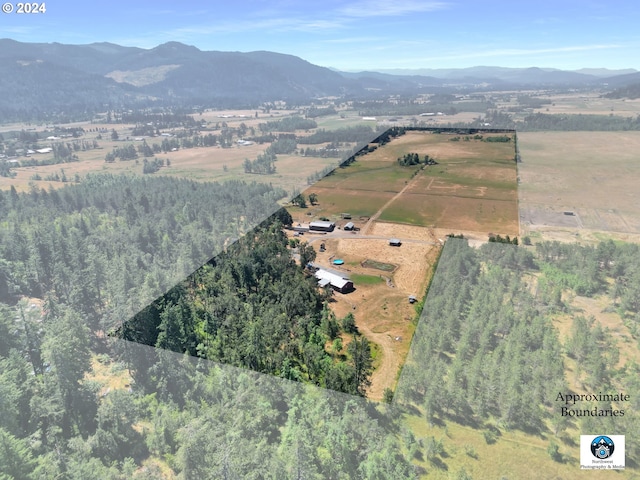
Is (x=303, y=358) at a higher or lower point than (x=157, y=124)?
lower

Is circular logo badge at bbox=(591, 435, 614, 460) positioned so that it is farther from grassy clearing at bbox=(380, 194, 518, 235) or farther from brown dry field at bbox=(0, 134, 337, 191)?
brown dry field at bbox=(0, 134, 337, 191)

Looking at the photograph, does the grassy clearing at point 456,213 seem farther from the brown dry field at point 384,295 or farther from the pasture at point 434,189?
the brown dry field at point 384,295

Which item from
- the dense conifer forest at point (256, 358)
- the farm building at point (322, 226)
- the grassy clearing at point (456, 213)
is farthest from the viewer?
the farm building at point (322, 226)

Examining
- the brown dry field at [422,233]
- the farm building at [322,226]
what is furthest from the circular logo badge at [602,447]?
the farm building at [322,226]

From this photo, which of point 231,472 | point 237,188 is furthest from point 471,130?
point 231,472

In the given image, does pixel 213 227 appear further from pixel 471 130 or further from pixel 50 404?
pixel 471 130

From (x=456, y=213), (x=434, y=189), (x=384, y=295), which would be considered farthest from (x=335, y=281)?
(x=434, y=189)
